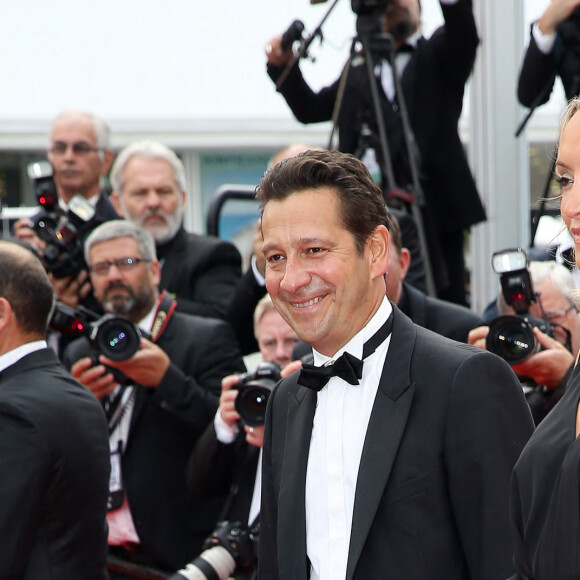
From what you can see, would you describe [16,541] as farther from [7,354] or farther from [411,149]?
[411,149]

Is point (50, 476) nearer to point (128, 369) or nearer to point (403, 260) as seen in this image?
point (128, 369)

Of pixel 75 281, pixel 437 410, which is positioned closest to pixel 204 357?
pixel 75 281

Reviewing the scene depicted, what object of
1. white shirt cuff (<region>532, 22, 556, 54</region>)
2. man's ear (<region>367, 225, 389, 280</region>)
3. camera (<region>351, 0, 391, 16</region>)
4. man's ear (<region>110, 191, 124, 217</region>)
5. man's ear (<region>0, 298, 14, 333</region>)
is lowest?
man's ear (<region>110, 191, 124, 217</region>)

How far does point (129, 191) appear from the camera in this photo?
5.21 metres

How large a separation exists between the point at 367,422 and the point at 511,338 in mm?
1231

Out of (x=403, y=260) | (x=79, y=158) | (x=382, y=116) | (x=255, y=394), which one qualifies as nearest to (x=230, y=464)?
(x=255, y=394)

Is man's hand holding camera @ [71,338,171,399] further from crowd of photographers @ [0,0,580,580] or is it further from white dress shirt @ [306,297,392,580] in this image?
white dress shirt @ [306,297,392,580]

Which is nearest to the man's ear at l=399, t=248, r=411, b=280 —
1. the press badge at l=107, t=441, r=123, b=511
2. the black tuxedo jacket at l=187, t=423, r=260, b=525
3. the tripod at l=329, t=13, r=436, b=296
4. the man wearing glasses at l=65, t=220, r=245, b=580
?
the tripod at l=329, t=13, r=436, b=296

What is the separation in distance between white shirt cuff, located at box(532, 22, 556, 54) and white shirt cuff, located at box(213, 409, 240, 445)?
187 cm

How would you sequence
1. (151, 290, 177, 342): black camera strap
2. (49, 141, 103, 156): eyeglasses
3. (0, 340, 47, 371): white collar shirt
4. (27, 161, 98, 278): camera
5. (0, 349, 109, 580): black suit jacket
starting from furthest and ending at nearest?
(49, 141, 103, 156): eyeglasses
(27, 161, 98, 278): camera
(151, 290, 177, 342): black camera strap
(0, 340, 47, 371): white collar shirt
(0, 349, 109, 580): black suit jacket

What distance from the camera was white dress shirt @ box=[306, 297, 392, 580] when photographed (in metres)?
2.22

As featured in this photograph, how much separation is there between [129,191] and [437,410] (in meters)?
3.27

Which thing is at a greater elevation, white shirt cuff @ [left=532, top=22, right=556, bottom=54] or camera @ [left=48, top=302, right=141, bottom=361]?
white shirt cuff @ [left=532, top=22, right=556, bottom=54]

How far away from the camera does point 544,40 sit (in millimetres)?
4254
